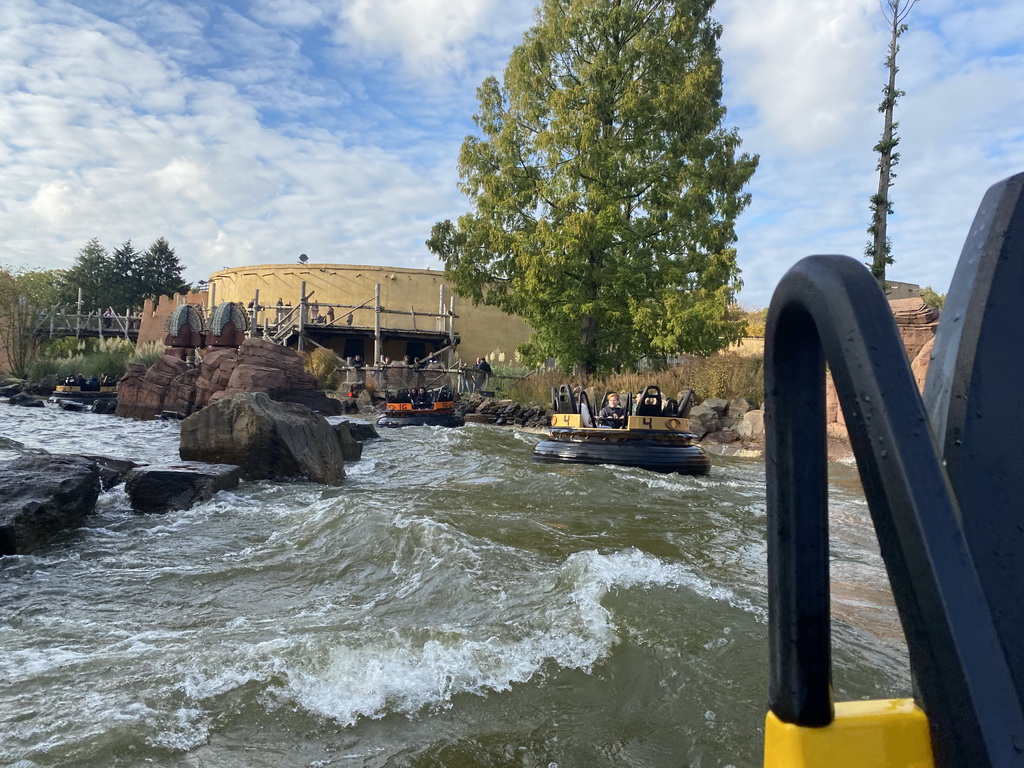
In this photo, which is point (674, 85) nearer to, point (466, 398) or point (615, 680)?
point (466, 398)

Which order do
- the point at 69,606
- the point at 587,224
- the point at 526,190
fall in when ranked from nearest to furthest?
the point at 69,606 → the point at 587,224 → the point at 526,190

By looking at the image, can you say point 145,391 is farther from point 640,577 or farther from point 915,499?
point 915,499

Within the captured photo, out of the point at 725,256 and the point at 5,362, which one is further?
the point at 5,362

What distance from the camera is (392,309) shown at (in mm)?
37125

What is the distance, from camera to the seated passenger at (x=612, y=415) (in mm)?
12500

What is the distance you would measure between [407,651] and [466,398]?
22591mm

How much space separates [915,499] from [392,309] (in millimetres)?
37096

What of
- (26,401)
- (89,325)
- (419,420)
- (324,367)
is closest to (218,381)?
(419,420)

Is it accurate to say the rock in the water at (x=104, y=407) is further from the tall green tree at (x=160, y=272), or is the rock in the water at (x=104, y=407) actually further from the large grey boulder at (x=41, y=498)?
the tall green tree at (x=160, y=272)

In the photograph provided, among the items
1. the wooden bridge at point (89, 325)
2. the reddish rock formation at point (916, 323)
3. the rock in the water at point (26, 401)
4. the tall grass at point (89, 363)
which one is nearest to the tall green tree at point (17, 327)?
the tall grass at point (89, 363)

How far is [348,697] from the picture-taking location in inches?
120

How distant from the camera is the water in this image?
2.72 m

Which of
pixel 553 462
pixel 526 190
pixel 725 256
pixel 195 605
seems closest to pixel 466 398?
pixel 526 190

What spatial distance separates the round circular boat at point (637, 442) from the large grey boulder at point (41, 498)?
6.69 metres
